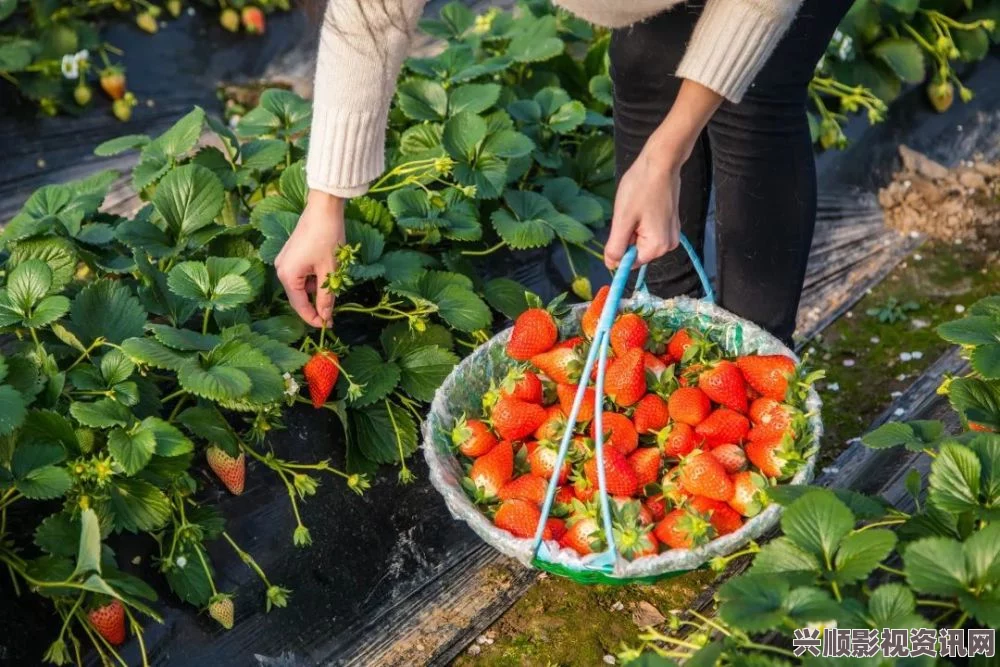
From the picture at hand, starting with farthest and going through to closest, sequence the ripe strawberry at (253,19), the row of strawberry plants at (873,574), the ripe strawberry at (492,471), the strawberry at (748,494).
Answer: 1. the ripe strawberry at (253,19)
2. the ripe strawberry at (492,471)
3. the strawberry at (748,494)
4. the row of strawberry plants at (873,574)

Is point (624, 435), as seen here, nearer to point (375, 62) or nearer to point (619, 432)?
point (619, 432)

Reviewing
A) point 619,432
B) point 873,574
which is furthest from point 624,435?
point 873,574

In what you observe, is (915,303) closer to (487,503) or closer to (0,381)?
(487,503)

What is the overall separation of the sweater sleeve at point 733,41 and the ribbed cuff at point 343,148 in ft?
1.43

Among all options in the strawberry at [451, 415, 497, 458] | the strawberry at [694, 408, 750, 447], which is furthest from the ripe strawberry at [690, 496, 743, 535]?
the strawberry at [451, 415, 497, 458]

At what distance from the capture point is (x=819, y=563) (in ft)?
3.98

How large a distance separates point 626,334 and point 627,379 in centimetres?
9

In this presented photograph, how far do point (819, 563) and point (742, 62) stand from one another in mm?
657

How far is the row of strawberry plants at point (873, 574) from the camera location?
1104 mm

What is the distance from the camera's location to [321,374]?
6.18 ft

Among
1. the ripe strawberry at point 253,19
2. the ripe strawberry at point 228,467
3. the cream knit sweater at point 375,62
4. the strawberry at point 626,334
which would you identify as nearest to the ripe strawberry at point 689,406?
the strawberry at point 626,334

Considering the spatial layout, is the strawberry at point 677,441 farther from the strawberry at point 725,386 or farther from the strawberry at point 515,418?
the strawberry at point 515,418

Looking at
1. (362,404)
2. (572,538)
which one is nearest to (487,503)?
(572,538)

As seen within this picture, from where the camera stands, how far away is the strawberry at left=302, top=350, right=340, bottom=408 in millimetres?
1885
